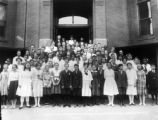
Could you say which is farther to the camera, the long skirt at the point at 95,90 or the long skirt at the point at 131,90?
the long skirt at the point at 131,90

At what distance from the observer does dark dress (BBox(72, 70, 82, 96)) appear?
12.1m

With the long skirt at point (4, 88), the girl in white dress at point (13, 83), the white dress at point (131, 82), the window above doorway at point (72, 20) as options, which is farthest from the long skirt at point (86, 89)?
the window above doorway at point (72, 20)

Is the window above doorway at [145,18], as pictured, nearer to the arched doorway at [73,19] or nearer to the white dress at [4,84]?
the arched doorway at [73,19]

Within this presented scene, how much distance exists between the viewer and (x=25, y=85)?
1206 centimetres

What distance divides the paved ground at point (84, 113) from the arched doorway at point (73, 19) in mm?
8202

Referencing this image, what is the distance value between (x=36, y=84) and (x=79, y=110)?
2.49 m

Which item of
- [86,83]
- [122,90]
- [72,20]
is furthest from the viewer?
[72,20]

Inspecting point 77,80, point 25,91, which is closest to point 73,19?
point 77,80

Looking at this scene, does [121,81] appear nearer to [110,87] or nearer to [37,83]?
[110,87]

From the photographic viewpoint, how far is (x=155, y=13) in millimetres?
17375

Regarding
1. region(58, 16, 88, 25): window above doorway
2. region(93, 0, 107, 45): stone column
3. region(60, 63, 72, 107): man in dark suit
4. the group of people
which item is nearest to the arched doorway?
region(58, 16, 88, 25): window above doorway

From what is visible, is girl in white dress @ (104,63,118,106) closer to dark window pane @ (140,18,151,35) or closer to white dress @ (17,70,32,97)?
white dress @ (17,70,32,97)

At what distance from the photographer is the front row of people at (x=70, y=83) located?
1211 cm

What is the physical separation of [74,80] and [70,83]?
223 millimetres
